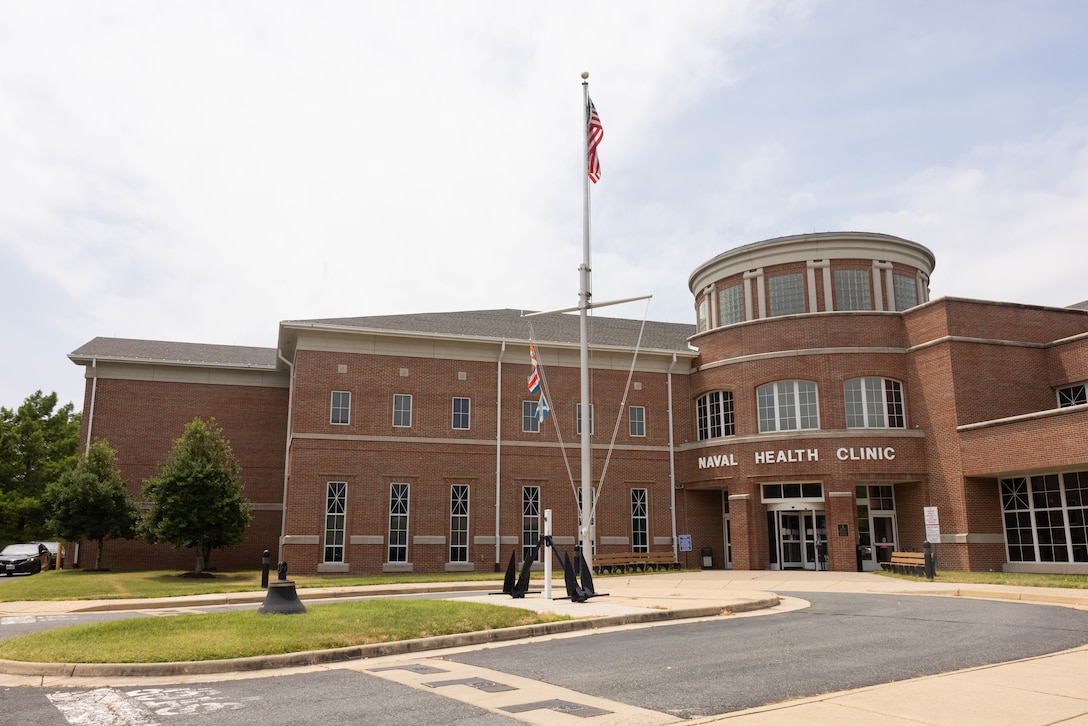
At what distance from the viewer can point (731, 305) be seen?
Result: 37.5 metres

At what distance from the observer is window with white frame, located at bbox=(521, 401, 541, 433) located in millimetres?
35219

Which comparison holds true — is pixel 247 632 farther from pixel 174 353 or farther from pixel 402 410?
pixel 174 353

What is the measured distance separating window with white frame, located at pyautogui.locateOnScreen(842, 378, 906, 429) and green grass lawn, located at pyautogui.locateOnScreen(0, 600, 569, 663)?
20.6 metres

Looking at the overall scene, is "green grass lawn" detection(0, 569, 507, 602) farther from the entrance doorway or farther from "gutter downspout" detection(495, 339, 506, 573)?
the entrance doorway

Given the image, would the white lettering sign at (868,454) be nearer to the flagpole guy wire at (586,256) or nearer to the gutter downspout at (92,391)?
the flagpole guy wire at (586,256)

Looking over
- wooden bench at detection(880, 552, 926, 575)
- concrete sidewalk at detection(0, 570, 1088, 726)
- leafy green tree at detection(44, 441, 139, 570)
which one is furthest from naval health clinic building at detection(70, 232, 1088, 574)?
concrete sidewalk at detection(0, 570, 1088, 726)

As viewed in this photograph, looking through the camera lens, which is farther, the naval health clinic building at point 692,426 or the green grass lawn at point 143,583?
Answer: the naval health clinic building at point 692,426

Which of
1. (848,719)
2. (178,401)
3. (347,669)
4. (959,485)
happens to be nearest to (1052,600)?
(959,485)

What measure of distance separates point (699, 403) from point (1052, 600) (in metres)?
19.6

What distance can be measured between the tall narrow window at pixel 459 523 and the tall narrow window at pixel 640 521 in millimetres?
7087

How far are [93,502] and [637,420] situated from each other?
21904 mm

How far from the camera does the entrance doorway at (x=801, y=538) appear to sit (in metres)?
32.2

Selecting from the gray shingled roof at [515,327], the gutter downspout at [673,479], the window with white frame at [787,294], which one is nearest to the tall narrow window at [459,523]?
the gray shingled roof at [515,327]

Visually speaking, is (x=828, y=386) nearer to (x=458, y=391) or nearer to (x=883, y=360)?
(x=883, y=360)
